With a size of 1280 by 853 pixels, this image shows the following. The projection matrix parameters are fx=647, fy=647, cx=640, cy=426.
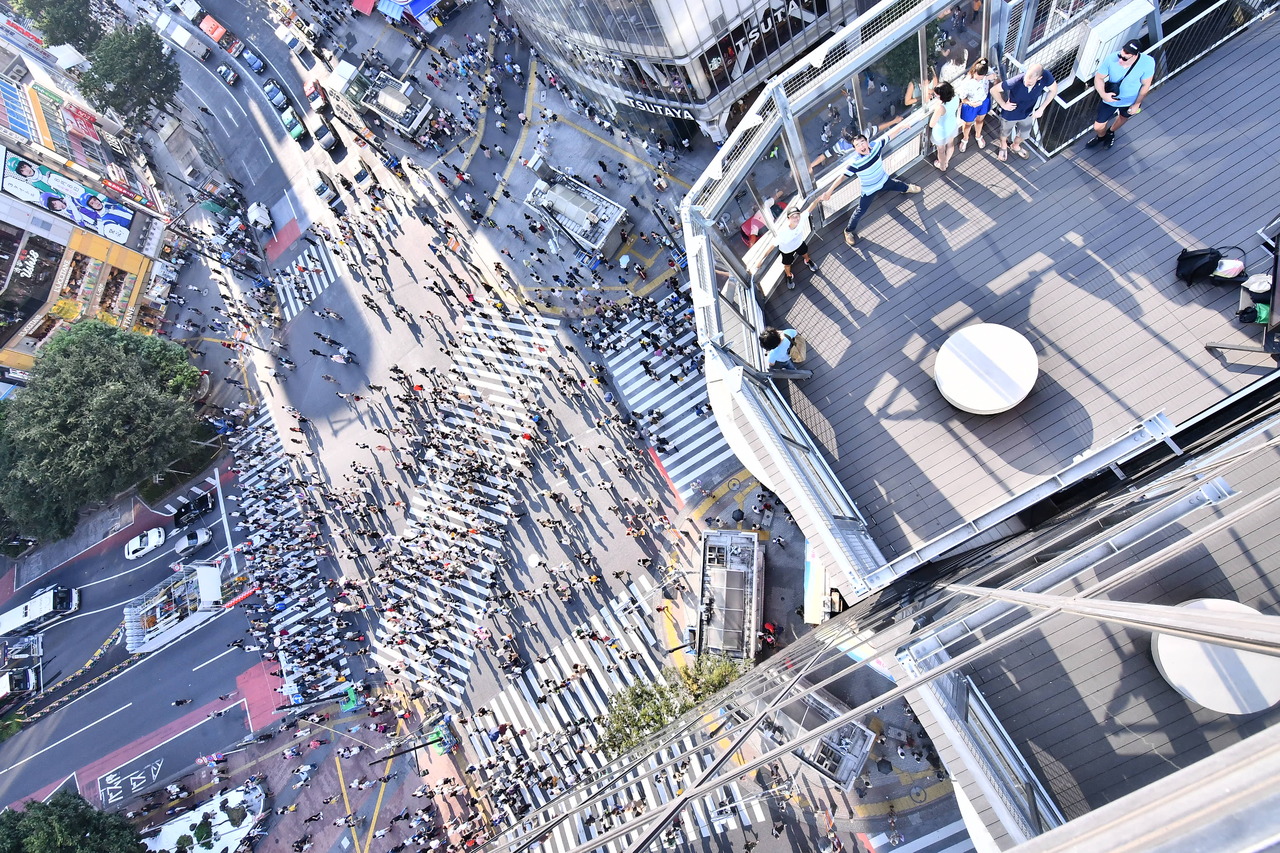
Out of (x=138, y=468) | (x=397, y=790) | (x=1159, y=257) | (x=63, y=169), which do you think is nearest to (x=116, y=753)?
(x=138, y=468)

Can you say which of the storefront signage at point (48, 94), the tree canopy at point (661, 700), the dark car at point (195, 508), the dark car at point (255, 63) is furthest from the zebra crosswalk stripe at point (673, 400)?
the storefront signage at point (48, 94)

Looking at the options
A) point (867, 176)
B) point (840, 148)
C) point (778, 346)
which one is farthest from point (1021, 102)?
point (778, 346)

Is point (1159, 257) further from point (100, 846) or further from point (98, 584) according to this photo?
point (98, 584)

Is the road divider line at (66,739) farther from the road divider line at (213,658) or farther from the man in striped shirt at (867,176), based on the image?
the man in striped shirt at (867,176)

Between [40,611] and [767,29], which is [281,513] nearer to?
[40,611]

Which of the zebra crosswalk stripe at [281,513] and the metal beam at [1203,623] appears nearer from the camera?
the metal beam at [1203,623]

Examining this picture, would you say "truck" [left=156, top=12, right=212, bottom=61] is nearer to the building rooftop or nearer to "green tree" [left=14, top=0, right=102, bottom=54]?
"green tree" [left=14, top=0, right=102, bottom=54]
